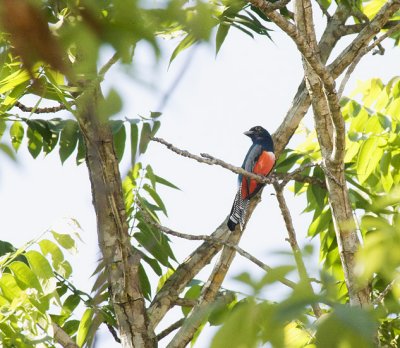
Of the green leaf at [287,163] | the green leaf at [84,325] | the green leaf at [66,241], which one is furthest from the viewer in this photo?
the green leaf at [287,163]

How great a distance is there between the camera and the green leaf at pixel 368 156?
14.2 feet

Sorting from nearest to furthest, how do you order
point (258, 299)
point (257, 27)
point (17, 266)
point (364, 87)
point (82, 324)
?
point (258, 299)
point (17, 266)
point (257, 27)
point (82, 324)
point (364, 87)

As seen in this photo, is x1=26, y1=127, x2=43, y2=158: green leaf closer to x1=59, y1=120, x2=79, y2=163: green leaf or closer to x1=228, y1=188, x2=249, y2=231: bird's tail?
x1=59, y1=120, x2=79, y2=163: green leaf

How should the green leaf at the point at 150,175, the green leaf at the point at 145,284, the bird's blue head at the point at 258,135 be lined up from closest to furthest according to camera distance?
the green leaf at the point at 150,175
the green leaf at the point at 145,284
the bird's blue head at the point at 258,135

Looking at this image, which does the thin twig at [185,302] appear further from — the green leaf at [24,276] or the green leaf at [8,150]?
the green leaf at [8,150]

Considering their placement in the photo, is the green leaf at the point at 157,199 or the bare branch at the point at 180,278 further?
the green leaf at the point at 157,199

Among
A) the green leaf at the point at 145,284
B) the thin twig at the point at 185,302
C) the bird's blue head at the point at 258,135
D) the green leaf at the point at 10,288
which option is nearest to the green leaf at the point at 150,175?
the green leaf at the point at 145,284

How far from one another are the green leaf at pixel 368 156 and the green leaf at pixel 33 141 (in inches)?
72.4

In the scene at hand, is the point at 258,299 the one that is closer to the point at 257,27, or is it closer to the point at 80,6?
the point at 80,6

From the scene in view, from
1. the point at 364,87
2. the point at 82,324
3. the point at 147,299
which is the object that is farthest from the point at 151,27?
the point at 364,87

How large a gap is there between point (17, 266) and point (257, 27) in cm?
152

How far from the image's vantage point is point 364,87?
18.4ft

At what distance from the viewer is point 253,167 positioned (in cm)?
690

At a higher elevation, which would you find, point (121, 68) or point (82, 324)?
point (121, 68)
